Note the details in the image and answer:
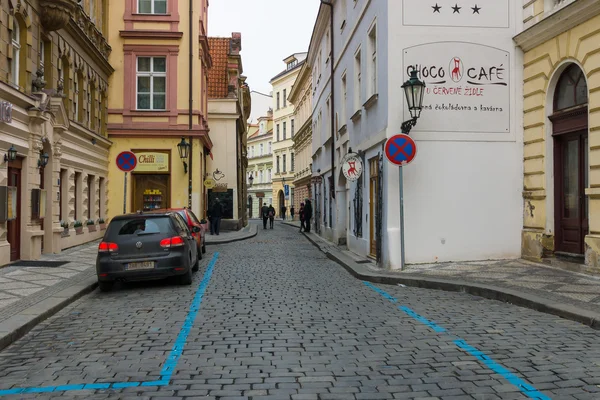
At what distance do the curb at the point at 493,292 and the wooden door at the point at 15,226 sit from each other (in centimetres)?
800

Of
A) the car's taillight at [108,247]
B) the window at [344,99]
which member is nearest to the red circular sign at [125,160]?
the car's taillight at [108,247]

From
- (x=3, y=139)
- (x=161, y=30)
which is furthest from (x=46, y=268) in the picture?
(x=161, y=30)

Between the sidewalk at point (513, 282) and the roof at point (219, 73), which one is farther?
the roof at point (219, 73)

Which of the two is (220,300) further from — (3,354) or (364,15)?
(364,15)

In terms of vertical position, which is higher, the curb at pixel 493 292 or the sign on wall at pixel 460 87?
the sign on wall at pixel 460 87

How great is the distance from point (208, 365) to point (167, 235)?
5.80 meters

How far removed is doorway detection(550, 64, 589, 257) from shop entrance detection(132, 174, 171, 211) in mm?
16930

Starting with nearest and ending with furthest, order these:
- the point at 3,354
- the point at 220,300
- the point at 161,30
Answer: the point at 3,354
the point at 220,300
the point at 161,30

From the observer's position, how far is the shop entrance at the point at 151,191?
82.2ft

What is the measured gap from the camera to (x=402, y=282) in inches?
439

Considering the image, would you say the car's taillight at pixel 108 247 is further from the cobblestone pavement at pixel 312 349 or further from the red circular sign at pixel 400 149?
the red circular sign at pixel 400 149

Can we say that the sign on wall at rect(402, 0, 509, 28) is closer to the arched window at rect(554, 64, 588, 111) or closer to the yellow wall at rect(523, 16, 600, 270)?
the yellow wall at rect(523, 16, 600, 270)

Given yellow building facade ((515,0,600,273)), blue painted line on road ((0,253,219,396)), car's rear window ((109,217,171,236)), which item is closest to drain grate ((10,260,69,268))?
car's rear window ((109,217,171,236))

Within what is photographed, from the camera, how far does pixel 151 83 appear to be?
81.8 feet
